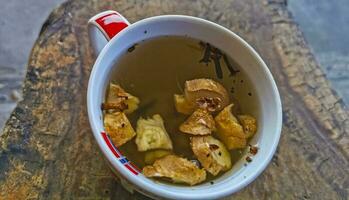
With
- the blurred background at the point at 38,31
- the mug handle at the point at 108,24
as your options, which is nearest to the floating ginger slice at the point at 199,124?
the mug handle at the point at 108,24

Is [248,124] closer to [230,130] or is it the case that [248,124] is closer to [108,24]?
[230,130]

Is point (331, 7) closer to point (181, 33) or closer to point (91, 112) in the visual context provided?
point (181, 33)

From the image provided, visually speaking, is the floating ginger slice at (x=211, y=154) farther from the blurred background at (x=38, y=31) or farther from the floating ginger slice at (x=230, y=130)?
the blurred background at (x=38, y=31)

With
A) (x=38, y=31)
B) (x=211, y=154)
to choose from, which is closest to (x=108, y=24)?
(x=211, y=154)

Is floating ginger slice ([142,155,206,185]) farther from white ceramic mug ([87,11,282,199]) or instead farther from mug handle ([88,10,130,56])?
mug handle ([88,10,130,56])

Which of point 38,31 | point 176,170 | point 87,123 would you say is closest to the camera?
point 176,170

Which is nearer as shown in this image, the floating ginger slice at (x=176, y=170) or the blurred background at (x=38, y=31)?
the floating ginger slice at (x=176, y=170)

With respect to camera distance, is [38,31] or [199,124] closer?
[199,124]

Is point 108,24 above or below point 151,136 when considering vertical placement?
above
